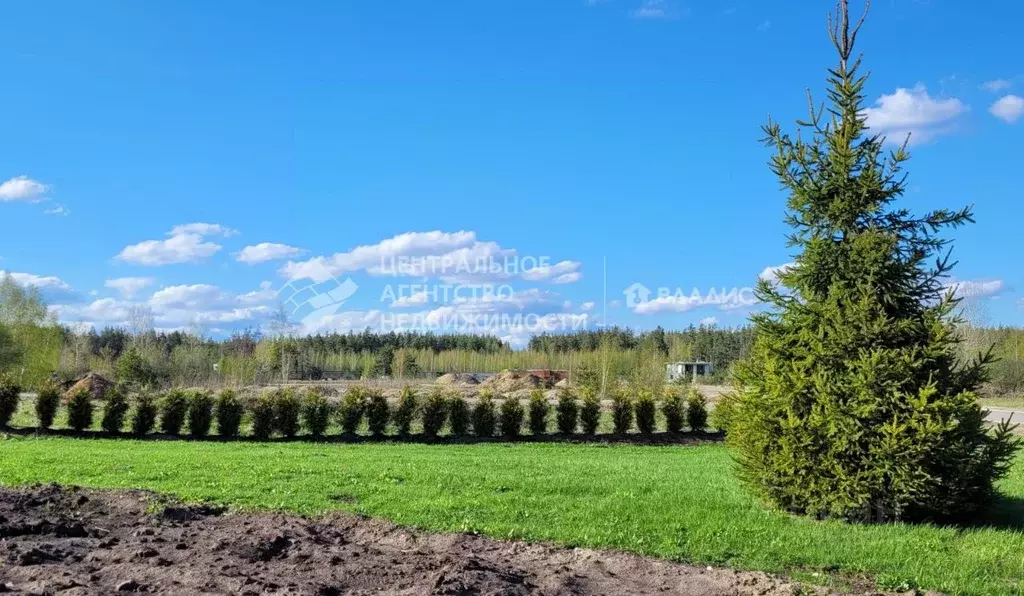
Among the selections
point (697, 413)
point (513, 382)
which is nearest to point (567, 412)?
point (697, 413)

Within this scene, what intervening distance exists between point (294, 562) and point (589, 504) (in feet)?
12.4

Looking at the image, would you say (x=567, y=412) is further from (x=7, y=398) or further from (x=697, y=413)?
(x=7, y=398)

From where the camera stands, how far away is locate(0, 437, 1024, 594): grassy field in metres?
6.04

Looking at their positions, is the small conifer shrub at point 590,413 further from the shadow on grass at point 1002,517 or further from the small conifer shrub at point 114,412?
the shadow on grass at point 1002,517

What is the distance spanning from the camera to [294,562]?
5.45 metres

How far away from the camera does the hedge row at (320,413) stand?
810 inches

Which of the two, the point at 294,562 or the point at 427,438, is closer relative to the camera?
the point at 294,562

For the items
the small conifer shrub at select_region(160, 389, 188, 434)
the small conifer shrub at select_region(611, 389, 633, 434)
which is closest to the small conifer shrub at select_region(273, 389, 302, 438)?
the small conifer shrub at select_region(160, 389, 188, 434)

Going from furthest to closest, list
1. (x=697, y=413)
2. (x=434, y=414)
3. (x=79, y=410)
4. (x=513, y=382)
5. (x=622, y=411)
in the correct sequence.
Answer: (x=513, y=382) < (x=697, y=413) < (x=622, y=411) < (x=434, y=414) < (x=79, y=410)

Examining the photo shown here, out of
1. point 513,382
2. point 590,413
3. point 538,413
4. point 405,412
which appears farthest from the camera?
point 513,382

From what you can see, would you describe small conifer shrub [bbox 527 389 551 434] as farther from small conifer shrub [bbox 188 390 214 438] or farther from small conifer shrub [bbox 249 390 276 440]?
small conifer shrub [bbox 188 390 214 438]

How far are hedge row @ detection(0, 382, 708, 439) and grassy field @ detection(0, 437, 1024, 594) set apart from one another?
655 cm

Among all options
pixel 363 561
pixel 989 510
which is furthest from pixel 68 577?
pixel 989 510

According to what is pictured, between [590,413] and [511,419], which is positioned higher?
[590,413]
